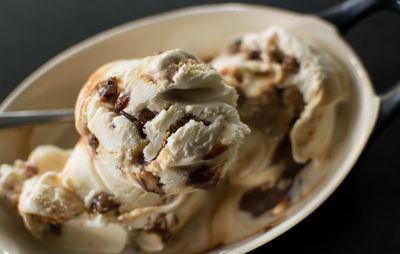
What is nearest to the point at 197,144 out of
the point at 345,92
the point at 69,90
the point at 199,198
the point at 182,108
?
the point at 182,108

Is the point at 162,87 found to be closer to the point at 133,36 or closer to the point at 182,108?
the point at 182,108

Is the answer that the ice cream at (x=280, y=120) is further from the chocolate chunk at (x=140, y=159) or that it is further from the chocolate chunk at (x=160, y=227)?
the chocolate chunk at (x=140, y=159)

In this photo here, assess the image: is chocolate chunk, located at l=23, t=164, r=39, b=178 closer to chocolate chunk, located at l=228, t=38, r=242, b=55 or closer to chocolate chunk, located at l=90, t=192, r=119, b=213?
chocolate chunk, located at l=90, t=192, r=119, b=213

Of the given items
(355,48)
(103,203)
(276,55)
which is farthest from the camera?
(355,48)

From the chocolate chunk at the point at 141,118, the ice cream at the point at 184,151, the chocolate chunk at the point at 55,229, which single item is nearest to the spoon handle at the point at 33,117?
the ice cream at the point at 184,151

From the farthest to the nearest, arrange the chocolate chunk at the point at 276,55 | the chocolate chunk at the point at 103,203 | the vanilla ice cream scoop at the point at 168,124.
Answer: the chocolate chunk at the point at 276,55 < the chocolate chunk at the point at 103,203 < the vanilla ice cream scoop at the point at 168,124

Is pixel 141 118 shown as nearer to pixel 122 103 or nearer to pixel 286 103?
pixel 122 103

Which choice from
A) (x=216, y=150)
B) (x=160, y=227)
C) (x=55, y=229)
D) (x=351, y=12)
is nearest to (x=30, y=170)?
(x=55, y=229)

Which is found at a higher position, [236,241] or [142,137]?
[142,137]
